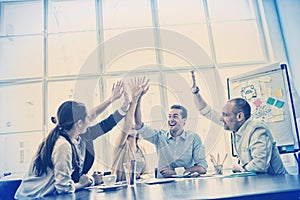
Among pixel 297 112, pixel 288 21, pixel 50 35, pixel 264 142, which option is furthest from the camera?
pixel 50 35

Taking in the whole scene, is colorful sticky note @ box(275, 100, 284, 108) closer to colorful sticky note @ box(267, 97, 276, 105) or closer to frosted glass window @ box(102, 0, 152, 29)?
colorful sticky note @ box(267, 97, 276, 105)

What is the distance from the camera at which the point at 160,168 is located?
2.23 metres

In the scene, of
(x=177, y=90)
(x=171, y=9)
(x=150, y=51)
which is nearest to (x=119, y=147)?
(x=177, y=90)

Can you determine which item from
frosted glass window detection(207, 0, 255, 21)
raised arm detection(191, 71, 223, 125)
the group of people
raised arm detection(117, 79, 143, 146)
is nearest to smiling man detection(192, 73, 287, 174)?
the group of people

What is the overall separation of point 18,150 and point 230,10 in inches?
114

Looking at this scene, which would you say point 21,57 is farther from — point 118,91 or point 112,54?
point 118,91

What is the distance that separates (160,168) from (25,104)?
165cm

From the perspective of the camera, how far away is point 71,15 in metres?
3.18

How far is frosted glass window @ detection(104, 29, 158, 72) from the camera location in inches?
118

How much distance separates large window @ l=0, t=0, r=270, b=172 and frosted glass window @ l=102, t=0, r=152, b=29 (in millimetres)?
12

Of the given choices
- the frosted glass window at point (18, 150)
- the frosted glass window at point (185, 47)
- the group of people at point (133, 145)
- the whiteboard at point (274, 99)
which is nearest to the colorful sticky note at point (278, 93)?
the whiteboard at point (274, 99)

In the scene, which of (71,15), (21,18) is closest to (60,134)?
(71,15)

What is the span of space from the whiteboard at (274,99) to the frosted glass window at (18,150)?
217 centimetres

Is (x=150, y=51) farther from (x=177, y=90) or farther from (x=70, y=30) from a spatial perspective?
(x=70, y=30)
